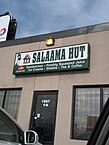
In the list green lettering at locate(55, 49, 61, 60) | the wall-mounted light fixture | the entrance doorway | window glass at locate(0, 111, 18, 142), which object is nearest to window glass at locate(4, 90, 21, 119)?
the entrance doorway

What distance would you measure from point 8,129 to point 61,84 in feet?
16.7

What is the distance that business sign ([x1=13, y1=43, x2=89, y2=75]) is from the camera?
7.39 m

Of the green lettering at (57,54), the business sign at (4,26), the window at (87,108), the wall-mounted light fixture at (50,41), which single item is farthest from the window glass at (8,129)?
the business sign at (4,26)

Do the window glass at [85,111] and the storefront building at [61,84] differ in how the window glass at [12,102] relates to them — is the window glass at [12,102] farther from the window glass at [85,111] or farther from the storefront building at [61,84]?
the window glass at [85,111]

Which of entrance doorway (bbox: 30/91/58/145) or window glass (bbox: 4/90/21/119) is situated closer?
entrance doorway (bbox: 30/91/58/145)

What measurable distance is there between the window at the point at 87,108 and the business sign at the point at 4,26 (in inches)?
385

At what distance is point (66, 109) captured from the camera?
7113 millimetres

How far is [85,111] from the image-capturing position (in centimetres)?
693

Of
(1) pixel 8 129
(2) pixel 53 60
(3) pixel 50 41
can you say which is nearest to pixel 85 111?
(2) pixel 53 60

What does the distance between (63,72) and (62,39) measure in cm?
147

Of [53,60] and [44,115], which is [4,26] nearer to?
[53,60]

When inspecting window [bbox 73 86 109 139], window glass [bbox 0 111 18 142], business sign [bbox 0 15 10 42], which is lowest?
window glass [bbox 0 111 18 142]

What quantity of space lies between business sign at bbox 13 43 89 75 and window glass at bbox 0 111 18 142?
16.2 feet

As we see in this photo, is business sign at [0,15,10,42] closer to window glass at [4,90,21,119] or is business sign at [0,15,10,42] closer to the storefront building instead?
the storefront building
